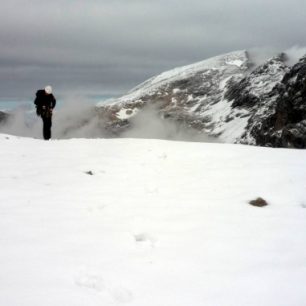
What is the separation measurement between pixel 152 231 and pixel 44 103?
565 inches

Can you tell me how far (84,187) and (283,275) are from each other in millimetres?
6232

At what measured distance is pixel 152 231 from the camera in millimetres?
8609

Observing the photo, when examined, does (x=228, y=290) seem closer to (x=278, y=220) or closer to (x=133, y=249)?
(x=133, y=249)

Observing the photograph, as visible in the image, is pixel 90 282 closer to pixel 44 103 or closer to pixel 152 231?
pixel 152 231

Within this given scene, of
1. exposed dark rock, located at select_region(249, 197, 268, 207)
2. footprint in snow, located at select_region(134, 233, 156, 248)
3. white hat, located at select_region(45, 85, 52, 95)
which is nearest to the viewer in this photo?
footprint in snow, located at select_region(134, 233, 156, 248)

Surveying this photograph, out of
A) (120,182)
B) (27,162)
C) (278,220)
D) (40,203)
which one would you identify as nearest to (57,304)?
(40,203)

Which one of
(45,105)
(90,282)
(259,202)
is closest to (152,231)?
(90,282)

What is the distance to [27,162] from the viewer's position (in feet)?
47.5

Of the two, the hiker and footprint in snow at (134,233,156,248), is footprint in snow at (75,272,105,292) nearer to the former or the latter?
footprint in snow at (134,233,156,248)

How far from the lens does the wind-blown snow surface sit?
21.1 feet

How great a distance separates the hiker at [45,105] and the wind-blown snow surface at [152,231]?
6190mm

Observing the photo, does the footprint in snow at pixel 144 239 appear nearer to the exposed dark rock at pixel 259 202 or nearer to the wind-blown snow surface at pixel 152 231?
the wind-blown snow surface at pixel 152 231

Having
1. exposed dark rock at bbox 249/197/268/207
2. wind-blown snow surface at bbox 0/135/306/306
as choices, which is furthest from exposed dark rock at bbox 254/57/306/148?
exposed dark rock at bbox 249/197/268/207

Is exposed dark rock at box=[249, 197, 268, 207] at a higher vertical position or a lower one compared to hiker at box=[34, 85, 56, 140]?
lower
